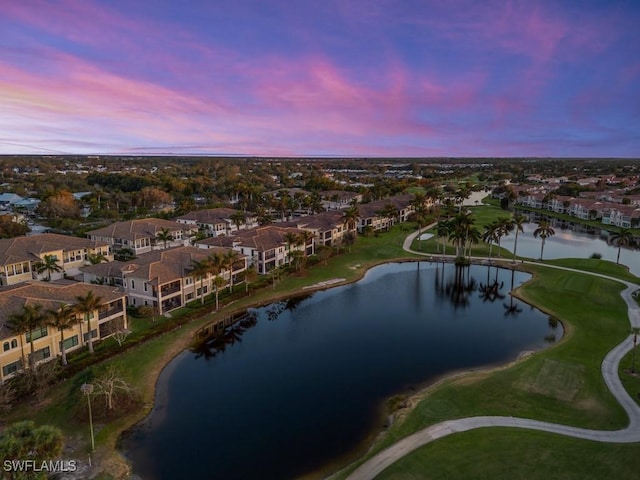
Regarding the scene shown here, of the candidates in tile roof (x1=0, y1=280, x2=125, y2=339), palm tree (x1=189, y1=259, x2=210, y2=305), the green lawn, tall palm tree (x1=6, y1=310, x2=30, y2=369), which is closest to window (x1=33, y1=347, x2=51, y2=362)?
tall palm tree (x1=6, y1=310, x2=30, y2=369)

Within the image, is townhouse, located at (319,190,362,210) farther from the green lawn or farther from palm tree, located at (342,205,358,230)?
the green lawn

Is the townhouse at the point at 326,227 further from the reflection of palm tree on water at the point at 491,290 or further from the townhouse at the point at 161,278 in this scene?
the reflection of palm tree on water at the point at 491,290

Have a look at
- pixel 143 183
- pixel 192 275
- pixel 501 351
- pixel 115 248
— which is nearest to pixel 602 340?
pixel 501 351

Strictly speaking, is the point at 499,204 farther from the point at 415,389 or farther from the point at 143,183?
the point at 415,389

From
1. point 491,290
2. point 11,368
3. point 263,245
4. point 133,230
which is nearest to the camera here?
point 11,368

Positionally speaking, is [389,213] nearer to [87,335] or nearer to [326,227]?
[326,227]

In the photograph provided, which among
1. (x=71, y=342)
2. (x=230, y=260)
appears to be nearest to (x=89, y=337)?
(x=71, y=342)
